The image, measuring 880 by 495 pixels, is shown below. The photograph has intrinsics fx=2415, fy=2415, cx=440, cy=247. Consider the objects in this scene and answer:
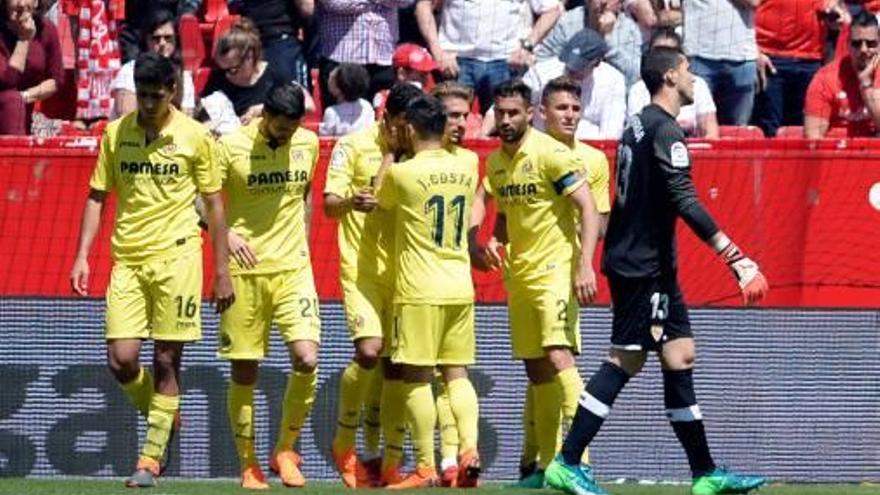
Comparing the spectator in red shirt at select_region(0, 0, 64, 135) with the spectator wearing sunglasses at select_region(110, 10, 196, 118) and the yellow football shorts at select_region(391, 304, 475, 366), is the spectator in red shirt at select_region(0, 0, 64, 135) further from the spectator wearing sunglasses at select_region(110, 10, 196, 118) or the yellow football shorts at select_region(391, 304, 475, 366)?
the yellow football shorts at select_region(391, 304, 475, 366)

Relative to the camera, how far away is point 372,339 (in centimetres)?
1337

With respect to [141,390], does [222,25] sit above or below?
above

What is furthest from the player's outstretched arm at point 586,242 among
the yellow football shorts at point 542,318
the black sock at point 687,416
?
the black sock at point 687,416

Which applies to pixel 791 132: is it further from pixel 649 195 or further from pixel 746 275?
pixel 746 275

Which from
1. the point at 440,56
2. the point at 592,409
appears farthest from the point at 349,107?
the point at 592,409

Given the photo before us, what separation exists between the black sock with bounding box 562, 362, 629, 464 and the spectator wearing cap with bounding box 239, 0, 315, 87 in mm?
5989

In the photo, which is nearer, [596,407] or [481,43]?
[596,407]

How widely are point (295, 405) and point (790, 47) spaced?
250 inches

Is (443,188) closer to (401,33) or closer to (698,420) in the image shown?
(698,420)

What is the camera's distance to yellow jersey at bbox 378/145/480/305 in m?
12.8

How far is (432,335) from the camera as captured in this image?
12.9 metres

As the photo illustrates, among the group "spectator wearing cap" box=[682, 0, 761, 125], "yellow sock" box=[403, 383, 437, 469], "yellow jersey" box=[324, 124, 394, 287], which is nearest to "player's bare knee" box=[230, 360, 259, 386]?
"yellow jersey" box=[324, 124, 394, 287]

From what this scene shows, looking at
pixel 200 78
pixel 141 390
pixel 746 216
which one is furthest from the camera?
pixel 200 78

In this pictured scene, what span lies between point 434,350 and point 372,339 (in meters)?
0.56
